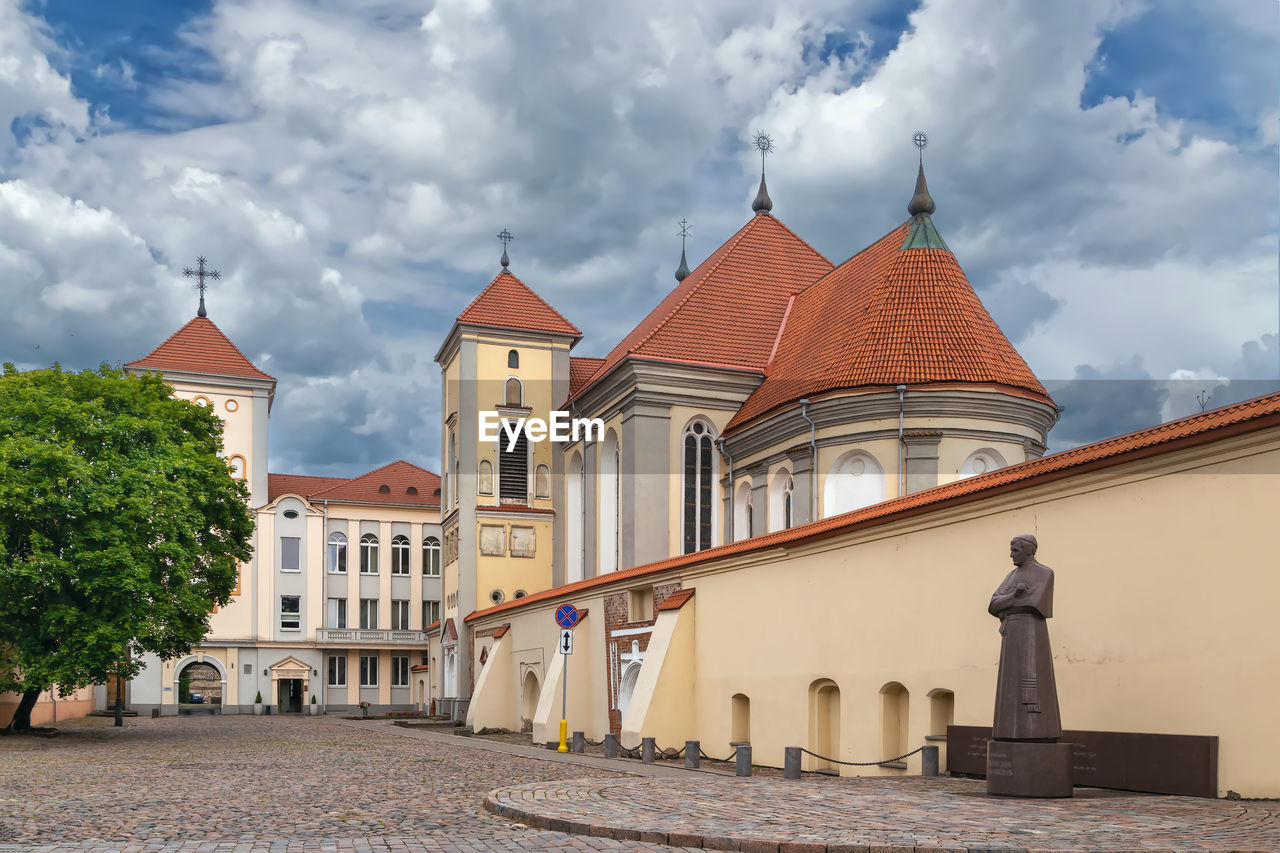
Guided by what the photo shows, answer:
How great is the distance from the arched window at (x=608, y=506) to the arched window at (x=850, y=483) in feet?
36.1

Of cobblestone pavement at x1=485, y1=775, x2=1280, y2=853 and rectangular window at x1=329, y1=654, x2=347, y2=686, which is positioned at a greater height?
cobblestone pavement at x1=485, y1=775, x2=1280, y2=853

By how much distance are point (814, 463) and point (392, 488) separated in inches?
1463

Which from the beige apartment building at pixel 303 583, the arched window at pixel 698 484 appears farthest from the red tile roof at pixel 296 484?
the arched window at pixel 698 484

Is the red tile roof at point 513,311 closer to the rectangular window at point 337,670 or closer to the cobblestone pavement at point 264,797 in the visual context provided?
the rectangular window at point 337,670

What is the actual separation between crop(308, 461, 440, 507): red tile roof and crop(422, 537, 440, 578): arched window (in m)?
1.90

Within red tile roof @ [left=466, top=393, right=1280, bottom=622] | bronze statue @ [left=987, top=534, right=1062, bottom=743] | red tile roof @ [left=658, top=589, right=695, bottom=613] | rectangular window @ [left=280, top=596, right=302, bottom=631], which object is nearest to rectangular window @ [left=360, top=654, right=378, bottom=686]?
rectangular window @ [left=280, top=596, right=302, bottom=631]

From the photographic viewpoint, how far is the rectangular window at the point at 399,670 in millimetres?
60875

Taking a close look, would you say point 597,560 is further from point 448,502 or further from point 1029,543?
point 1029,543

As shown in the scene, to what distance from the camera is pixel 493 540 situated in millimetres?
45906

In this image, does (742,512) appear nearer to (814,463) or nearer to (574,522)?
(814,463)

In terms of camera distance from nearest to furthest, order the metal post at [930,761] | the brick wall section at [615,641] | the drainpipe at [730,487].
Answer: the metal post at [930,761], the brick wall section at [615,641], the drainpipe at [730,487]

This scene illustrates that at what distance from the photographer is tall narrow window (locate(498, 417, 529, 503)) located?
46625 mm

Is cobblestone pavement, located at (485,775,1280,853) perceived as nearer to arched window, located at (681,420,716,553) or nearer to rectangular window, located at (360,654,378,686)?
arched window, located at (681,420,716,553)

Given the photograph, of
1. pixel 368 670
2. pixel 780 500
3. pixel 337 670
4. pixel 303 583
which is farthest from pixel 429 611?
pixel 780 500
